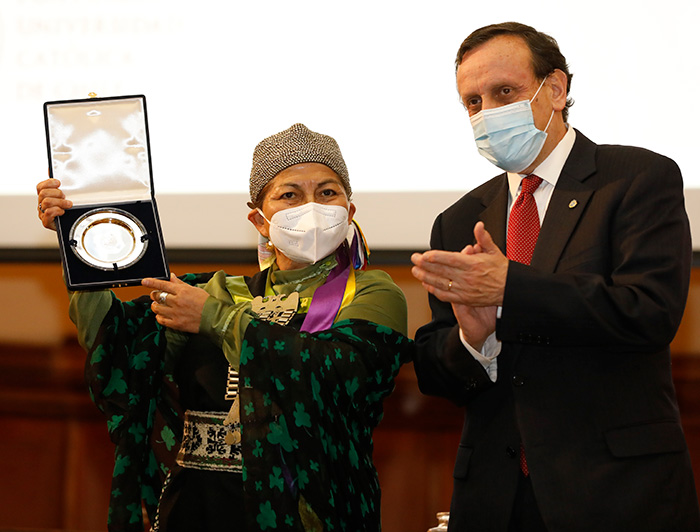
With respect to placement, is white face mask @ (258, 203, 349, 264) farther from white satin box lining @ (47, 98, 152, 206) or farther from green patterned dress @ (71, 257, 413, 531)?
white satin box lining @ (47, 98, 152, 206)

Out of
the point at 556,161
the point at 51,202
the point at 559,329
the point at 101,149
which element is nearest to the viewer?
the point at 559,329

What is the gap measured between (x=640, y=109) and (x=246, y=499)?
6.80 ft

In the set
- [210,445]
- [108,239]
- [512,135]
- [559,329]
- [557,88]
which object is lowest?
[210,445]

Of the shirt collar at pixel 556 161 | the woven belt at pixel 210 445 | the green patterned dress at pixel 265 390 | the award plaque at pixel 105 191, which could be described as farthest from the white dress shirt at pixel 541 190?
the award plaque at pixel 105 191

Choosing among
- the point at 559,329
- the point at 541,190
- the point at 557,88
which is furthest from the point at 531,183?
the point at 559,329

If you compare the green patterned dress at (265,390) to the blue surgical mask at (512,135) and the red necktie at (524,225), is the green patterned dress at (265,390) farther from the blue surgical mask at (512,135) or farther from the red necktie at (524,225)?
the blue surgical mask at (512,135)

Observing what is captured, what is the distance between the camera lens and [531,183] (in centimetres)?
194

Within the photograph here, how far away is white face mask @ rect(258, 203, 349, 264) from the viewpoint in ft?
6.89

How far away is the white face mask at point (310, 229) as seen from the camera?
2.10 m

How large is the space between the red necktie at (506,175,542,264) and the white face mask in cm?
46

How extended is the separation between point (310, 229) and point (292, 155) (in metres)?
0.23

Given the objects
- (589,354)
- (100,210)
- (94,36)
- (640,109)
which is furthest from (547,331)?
(94,36)

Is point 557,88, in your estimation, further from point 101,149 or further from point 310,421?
point 101,149

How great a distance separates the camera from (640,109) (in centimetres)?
302
